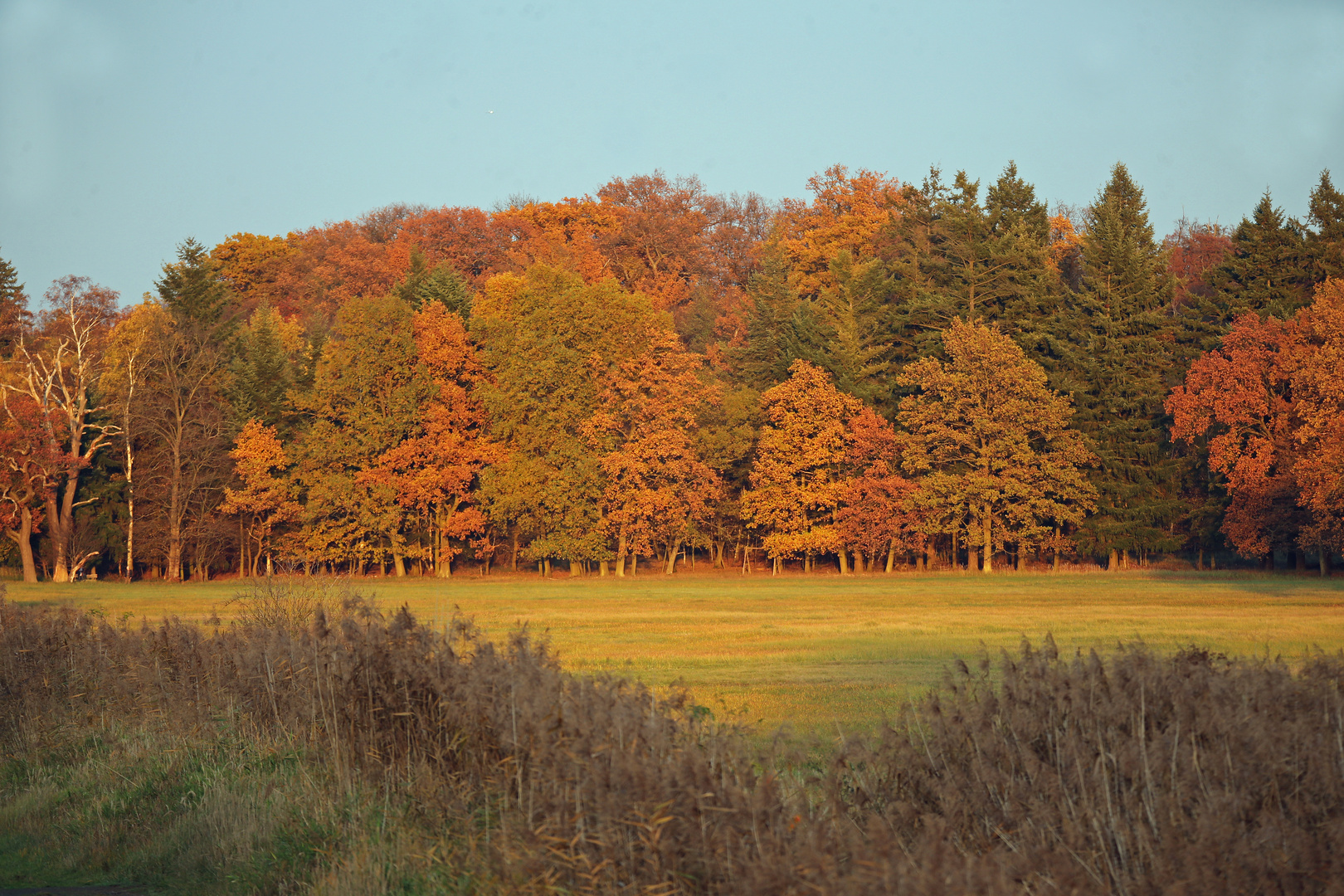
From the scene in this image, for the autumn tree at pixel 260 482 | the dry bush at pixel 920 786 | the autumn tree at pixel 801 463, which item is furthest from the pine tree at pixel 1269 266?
the dry bush at pixel 920 786

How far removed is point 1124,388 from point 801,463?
16.8 meters

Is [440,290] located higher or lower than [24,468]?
higher

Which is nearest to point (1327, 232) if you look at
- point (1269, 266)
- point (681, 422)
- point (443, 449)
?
point (1269, 266)

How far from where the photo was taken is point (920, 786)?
6.34 metres

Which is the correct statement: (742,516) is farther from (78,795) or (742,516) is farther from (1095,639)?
(78,795)

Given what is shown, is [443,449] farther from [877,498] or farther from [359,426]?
[877,498]

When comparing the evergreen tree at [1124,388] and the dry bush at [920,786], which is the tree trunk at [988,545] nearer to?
the evergreen tree at [1124,388]

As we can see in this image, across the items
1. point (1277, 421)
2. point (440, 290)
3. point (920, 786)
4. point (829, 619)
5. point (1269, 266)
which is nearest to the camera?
point (920, 786)

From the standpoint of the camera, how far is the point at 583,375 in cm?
6122

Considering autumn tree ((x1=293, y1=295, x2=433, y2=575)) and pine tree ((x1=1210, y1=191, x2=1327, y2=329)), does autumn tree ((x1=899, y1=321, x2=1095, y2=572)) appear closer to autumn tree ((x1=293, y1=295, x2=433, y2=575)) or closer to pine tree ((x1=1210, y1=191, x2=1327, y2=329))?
pine tree ((x1=1210, y1=191, x2=1327, y2=329))

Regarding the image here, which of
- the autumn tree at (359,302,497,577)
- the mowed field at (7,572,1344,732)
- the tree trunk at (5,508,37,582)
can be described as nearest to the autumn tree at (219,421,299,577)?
the mowed field at (7,572,1344,732)

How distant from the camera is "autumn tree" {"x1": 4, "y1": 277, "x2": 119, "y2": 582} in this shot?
2307 inches

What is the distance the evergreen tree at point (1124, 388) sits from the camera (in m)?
58.6

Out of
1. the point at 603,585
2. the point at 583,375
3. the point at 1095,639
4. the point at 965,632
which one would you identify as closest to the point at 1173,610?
the point at 965,632
